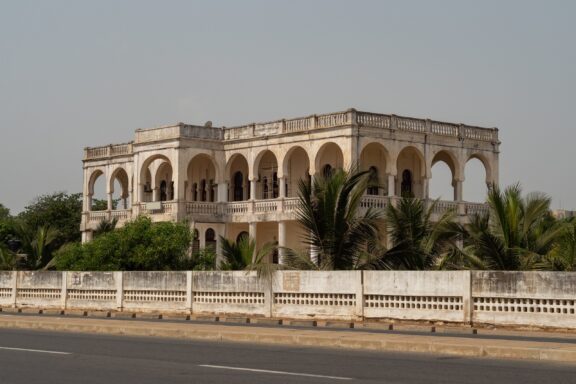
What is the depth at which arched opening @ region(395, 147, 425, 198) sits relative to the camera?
4988 centimetres

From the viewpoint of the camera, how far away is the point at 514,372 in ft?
43.8

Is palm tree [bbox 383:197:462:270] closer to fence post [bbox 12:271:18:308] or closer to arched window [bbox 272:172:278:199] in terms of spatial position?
fence post [bbox 12:271:18:308]

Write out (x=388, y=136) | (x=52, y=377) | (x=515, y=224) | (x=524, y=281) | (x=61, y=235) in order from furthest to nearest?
(x=61, y=235) < (x=388, y=136) < (x=515, y=224) < (x=524, y=281) < (x=52, y=377)

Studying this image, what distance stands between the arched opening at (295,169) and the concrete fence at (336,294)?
18.4m

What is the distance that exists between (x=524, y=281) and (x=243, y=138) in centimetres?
3097

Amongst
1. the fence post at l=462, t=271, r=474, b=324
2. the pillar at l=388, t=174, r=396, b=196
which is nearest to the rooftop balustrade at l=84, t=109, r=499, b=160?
the pillar at l=388, t=174, r=396, b=196

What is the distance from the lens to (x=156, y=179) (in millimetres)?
55031

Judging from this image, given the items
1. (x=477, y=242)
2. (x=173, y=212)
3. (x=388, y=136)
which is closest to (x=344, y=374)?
(x=477, y=242)

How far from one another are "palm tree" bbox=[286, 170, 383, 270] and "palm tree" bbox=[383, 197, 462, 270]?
1.22 m

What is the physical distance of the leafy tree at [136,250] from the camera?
3744 centimetres

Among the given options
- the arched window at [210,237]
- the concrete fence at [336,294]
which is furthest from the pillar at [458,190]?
the concrete fence at [336,294]

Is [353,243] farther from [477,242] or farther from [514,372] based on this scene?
[514,372]

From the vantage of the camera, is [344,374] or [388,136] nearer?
[344,374]

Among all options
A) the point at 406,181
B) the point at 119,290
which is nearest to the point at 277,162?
the point at 406,181
